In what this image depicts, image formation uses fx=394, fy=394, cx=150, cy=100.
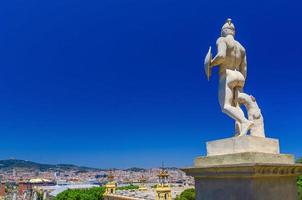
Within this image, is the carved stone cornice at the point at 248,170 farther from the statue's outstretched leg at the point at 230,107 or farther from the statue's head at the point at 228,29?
the statue's head at the point at 228,29

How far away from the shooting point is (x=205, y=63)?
20.6ft

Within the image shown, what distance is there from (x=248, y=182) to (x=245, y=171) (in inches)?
6.2

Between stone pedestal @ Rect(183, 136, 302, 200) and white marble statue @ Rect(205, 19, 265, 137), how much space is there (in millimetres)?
302

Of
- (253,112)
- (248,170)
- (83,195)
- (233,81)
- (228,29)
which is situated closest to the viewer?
(248,170)

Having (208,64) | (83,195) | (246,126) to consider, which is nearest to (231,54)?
(208,64)

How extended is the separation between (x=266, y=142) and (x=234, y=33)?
1.88 meters

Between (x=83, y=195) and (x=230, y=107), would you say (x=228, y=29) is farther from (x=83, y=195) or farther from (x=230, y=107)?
(x=83, y=195)

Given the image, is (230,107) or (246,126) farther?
(230,107)

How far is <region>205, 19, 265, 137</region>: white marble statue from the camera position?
5.75 metres

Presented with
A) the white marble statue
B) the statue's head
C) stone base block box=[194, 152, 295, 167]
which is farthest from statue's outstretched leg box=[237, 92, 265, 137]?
the statue's head

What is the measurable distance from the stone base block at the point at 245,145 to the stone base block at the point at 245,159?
0.11 meters

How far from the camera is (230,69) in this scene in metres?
6.13

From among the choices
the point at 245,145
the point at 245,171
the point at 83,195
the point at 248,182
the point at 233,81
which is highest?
the point at 233,81

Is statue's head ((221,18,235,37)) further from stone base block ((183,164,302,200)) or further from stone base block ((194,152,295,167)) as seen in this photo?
stone base block ((183,164,302,200))
